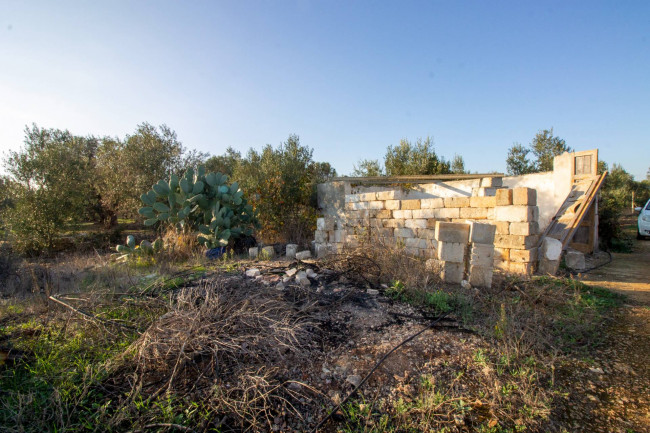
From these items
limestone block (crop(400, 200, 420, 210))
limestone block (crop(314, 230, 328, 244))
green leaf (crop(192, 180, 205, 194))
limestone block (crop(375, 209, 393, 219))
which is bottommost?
limestone block (crop(314, 230, 328, 244))

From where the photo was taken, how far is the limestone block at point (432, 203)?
7.10m

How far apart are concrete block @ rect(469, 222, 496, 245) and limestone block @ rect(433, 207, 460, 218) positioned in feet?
6.43

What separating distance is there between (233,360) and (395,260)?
3391mm

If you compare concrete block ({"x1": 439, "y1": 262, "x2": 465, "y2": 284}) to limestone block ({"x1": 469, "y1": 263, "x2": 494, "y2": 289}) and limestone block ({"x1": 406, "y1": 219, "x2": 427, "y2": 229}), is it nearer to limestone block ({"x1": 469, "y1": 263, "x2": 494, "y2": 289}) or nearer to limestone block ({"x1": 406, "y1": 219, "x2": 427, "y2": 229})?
limestone block ({"x1": 469, "y1": 263, "x2": 494, "y2": 289})

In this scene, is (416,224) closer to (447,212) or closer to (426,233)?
(426,233)

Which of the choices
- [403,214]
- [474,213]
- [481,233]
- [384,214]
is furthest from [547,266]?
[384,214]

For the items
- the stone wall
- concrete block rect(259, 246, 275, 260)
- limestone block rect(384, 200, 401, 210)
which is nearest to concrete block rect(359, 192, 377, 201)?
the stone wall

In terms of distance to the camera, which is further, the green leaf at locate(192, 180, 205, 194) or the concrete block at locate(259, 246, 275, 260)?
the green leaf at locate(192, 180, 205, 194)

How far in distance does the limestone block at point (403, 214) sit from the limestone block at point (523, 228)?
7.49 feet

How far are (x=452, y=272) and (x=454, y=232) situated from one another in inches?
26.9

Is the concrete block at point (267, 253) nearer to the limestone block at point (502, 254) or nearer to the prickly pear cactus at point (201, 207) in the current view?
the prickly pear cactus at point (201, 207)

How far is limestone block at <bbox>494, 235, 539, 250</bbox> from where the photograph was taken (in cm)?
592

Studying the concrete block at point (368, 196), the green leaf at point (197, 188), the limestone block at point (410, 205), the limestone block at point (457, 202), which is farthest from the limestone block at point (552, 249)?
the green leaf at point (197, 188)

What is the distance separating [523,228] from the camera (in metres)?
5.89
